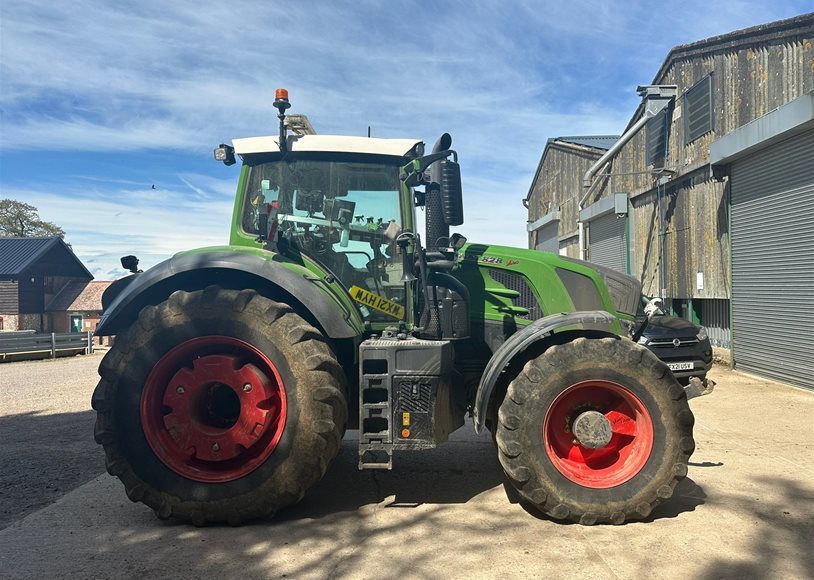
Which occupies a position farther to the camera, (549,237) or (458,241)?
(549,237)

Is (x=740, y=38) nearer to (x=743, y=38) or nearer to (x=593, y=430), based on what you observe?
(x=743, y=38)

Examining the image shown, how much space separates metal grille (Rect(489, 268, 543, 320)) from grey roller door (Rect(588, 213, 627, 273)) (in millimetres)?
12088

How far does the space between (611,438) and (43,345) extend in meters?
20.0

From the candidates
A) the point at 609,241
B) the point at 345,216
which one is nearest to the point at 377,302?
the point at 345,216

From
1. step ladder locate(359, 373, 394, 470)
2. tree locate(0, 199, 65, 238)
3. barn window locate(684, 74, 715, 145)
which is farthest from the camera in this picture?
tree locate(0, 199, 65, 238)

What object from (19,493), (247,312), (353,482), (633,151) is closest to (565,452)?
(353,482)

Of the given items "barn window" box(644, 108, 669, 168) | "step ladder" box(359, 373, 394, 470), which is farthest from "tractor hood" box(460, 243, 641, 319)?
"barn window" box(644, 108, 669, 168)

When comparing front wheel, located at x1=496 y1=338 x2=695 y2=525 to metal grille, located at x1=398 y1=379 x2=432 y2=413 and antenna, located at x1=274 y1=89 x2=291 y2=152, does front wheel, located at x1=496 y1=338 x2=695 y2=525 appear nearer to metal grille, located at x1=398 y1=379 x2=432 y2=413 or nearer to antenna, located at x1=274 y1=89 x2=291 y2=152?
metal grille, located at x1=398 y1=379 x2=432 y2=413

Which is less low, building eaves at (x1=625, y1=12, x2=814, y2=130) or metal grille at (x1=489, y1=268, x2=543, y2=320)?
building eaves at (x1=625, y1=12, x2=814, y2=130)

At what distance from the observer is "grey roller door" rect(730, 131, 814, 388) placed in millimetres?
9086

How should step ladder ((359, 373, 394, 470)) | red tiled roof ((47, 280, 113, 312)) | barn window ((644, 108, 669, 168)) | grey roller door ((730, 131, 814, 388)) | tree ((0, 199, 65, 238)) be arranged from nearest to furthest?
step ladder ((359, 373, 394, 470)) < grey roller door ((730, 131, 814, 388)) < barn window ((644, 108, 669, 168)) < red tiled roof ((47, 280, 113, 312)) < tree ((0, 199, 65, 238))

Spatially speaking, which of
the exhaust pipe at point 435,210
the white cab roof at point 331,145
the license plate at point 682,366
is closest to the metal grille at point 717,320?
the license plate at point 682,366

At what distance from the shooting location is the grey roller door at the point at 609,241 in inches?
645

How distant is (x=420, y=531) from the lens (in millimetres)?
3713
